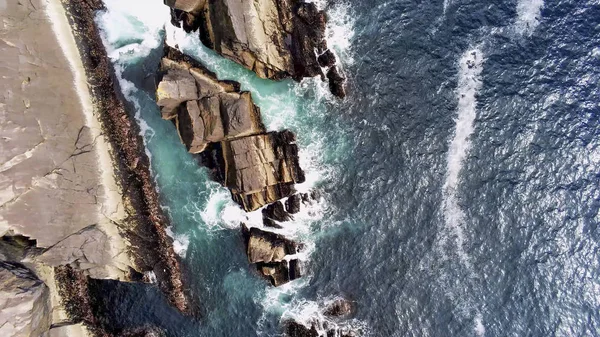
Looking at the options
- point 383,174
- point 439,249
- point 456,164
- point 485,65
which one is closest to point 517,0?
point 485,65

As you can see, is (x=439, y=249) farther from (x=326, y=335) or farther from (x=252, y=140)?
(x=252, y=140)

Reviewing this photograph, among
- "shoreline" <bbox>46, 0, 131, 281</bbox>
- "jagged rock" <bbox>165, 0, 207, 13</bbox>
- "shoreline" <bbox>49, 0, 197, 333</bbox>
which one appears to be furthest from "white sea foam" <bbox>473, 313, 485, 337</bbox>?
"jagged rock" <bbox>165, 0, 207, 13</bbox>

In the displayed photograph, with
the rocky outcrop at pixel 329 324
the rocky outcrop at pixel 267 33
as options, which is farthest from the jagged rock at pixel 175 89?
the rocky outcrop at pixel 329 324

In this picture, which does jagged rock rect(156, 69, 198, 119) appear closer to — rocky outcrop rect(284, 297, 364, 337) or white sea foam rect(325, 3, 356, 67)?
white sea foam rect(325, 3, 356, 67)

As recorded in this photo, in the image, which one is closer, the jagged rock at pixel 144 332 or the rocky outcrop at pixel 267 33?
the rocky outcrop at pixel 267 33

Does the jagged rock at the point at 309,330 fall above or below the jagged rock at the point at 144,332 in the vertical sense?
below

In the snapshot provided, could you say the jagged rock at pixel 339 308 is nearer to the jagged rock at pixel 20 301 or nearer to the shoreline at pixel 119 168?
the shoreline at pixel 119 168
